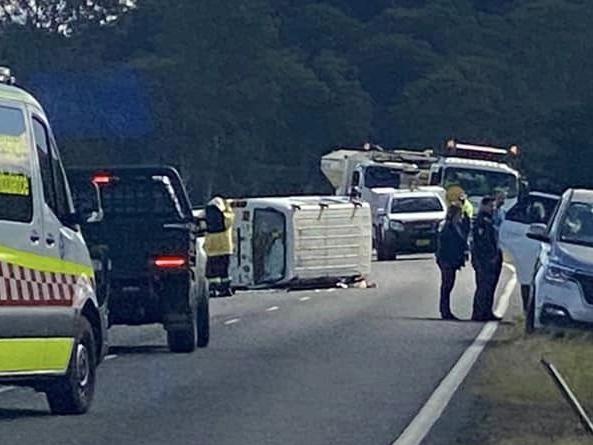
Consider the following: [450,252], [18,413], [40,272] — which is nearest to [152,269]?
[18,413]

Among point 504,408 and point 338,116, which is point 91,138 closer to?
point 338,116

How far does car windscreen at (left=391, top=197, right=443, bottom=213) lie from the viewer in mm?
52031

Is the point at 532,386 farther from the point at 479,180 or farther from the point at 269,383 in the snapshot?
the point at 479,180

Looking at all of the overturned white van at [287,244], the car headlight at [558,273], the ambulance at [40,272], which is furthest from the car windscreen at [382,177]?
the ambulance at [40,272]

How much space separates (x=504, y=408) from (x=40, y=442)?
403cm

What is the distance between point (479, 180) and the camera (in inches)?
2271

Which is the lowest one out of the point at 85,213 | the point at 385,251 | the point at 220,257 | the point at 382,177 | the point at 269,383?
the point at 385,251

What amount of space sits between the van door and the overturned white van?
20.8 m

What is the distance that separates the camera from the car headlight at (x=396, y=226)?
50.6 metres

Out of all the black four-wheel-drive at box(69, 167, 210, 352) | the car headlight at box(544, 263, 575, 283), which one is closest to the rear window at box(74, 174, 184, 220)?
the black four-wheel-drive at box(69, 167, 210, 352)

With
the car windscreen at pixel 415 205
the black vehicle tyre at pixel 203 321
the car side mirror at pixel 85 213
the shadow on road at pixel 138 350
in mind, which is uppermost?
the car side mirror at pixel 85 213

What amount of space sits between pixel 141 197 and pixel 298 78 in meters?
60.1

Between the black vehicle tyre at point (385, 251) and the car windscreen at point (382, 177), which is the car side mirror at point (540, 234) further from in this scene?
the car windscreen at point (382, 177)

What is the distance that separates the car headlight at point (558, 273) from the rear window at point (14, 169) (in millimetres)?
9063
